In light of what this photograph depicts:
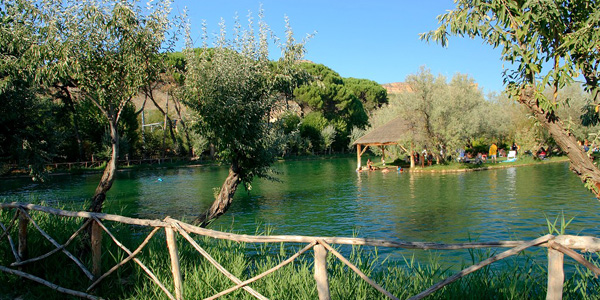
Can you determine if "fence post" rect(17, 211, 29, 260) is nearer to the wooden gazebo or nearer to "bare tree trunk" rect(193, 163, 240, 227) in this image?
"bare tree trunk" rect(193, 163, 240, 227)

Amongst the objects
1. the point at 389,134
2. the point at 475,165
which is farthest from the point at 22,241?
the point at 389,134

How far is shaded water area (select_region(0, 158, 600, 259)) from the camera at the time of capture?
42.2ft

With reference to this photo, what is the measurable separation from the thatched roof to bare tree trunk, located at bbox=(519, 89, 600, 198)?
29.5 meters

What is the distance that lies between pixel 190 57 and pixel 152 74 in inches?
74.2

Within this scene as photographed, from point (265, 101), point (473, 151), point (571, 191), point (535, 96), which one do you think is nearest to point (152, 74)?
point (265, 101)

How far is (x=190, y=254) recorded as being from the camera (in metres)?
6.30

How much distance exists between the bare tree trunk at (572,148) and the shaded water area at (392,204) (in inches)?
87.2

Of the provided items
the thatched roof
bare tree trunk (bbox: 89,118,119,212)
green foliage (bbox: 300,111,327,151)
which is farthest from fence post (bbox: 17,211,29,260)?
green foliage (bbox: 300,111,327,151)

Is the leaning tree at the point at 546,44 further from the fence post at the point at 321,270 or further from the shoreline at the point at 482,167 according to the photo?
the shoreline at the point at 482,167

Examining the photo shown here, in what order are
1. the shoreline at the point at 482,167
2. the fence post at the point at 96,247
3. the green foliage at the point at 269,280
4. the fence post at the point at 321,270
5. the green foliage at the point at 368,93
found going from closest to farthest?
the fence post at the point at 321,270
the green foliage at the point at 269,280
the fence post at the point at 96,247
the shoreline at the point at 482,167
the green foliage at the point at 368,93

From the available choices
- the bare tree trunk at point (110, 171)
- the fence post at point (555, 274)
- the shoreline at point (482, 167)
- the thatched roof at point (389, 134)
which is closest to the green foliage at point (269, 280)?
the fence post at point (555, 274)

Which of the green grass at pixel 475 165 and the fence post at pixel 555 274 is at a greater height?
the fence post at pixel 555 274

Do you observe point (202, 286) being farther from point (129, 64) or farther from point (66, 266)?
point (129, 64)

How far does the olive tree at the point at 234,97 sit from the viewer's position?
10.3m
